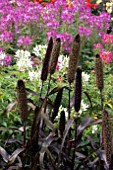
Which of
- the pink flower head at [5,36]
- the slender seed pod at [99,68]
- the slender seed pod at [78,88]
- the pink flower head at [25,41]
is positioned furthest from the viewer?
the pink flower head at [25,41]

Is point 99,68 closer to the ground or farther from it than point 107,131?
farther from it

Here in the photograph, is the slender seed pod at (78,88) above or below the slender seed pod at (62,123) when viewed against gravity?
above

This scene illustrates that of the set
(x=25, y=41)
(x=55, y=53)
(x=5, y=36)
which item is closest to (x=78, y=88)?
(x=55, y=53)

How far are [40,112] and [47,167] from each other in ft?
1.90

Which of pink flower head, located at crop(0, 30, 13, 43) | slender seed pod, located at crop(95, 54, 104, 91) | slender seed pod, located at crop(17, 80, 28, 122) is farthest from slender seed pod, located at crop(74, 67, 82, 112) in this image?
pink flower head, located at crop(0, 30, 13, 43)

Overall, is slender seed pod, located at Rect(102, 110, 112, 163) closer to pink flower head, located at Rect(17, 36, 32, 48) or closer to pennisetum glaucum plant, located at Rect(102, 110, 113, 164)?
pennisetum glaucum plant, located at Rect(102, 110, 113, 164)

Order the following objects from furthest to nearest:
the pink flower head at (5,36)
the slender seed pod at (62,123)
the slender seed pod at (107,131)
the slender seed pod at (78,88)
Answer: the pink flower head at (5,36) < the slender seed pod at (62,123) < the slender seed pod at (78,88) < the slender seed pod at (107,131)

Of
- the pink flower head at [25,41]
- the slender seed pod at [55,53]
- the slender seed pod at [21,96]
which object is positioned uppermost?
the pink flower head at [25,41]

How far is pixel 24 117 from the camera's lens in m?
2.41

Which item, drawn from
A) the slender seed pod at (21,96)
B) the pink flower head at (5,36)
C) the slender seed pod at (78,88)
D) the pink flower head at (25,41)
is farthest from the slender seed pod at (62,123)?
the pink flower head at (25,41)

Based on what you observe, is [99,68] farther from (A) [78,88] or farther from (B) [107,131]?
(B) [107,131]

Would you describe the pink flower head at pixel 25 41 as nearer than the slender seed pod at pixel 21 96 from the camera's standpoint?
No

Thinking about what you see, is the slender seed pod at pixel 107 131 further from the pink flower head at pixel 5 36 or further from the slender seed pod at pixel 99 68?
the pink flower head at pixel 5 36

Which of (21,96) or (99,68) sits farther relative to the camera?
(99,68)
